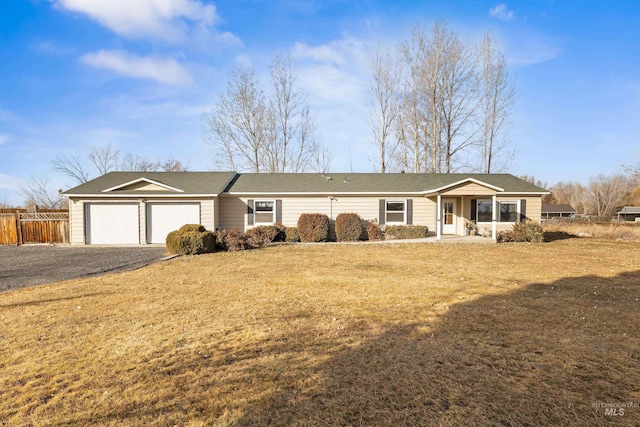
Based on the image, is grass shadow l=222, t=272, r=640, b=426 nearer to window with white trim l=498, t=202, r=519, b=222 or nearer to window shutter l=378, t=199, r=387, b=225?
window shutter l=378, t=199, r=387, b=225

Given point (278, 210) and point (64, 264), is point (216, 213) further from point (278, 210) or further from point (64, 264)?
point (64, 264)

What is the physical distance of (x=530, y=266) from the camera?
9.95m

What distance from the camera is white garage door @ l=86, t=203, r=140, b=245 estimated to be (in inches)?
654

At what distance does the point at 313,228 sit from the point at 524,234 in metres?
10.6

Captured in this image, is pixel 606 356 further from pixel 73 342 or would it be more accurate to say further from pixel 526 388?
pixel 73 342

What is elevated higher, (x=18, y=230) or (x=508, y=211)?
(x=508, y=211)

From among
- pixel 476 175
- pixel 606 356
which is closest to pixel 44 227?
pixel 606 356

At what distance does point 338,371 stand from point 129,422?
6.31ft

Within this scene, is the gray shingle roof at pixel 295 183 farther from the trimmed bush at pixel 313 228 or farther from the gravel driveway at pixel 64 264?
the gravel driveway at pixel 64 264

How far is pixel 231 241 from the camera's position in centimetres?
1373

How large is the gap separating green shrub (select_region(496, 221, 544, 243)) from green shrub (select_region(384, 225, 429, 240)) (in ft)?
12.0

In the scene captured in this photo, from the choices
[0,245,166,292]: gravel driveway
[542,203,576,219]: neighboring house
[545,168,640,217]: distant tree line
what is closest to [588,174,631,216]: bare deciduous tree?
[545,168,640,217]: distant tree line

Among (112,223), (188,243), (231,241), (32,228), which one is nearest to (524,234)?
(231,241)

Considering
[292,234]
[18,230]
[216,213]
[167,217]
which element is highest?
[216,213]
